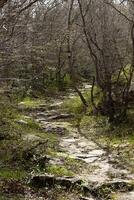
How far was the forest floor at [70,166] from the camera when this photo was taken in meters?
9.31

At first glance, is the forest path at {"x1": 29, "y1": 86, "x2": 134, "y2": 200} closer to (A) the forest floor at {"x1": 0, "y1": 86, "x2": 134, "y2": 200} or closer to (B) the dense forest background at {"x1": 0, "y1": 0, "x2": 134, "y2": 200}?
(A) the forest floor at {"x1": 0, "y1": 86, "x2": 134, "y2": 200}

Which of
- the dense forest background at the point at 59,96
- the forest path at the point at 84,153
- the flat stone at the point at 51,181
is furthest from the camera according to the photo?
the dense forest background at the point at 59,96

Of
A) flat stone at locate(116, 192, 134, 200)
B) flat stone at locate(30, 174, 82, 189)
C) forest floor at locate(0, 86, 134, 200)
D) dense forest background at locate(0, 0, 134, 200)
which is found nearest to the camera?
flat stone at locate(116, 192, 134, 200)

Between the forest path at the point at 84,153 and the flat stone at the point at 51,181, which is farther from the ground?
the flat stone at the point at 51,181

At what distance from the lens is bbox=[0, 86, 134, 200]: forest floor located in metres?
9.31

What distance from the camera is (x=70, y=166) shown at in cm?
1142

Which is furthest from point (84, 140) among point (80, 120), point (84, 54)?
point (84, 54)

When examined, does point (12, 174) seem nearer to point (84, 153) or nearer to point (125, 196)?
point (125, 196)

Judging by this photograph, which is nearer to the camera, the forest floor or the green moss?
the forest floor

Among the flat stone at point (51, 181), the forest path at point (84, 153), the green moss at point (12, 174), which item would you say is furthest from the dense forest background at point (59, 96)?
the flat stone at point (51, 181)

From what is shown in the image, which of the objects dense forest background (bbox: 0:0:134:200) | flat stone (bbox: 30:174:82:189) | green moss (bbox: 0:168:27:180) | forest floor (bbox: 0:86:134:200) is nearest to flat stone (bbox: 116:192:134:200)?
forest floor (bbox: 0:86:134:200)

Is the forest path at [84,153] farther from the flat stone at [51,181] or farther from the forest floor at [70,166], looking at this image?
the flat stone at [51,181]

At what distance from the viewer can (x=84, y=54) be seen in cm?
3397

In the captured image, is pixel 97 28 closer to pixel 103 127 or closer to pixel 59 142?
pixel 103 127
